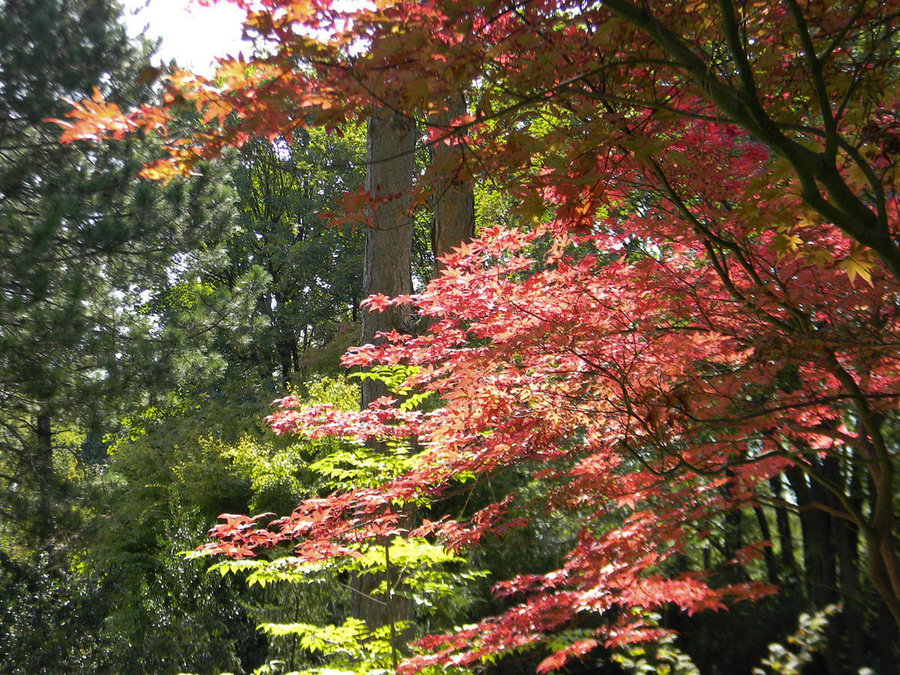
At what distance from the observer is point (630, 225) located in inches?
103

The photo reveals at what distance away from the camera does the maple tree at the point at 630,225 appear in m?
1.53

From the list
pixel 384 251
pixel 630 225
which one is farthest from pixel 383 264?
pixel 630 225

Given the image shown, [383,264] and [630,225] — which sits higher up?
[383,264]

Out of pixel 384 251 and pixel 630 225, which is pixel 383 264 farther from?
pixel 630 225

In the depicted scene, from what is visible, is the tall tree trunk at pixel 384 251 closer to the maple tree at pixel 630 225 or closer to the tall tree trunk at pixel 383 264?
the tall tree trunk at pixel 383 264

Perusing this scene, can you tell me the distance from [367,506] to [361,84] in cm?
213

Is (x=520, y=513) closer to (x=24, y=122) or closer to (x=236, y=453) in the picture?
(x=236, y=453)

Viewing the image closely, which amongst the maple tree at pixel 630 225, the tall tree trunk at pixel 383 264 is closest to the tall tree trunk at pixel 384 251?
the tall tree trunk at pixel 383 264

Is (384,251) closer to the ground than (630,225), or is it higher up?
higher up

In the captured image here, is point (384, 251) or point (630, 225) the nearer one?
point (630, 225)

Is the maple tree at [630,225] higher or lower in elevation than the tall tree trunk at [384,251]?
lower

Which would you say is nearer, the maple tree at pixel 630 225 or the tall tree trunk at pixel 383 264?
the maple tree at pixel 630 225

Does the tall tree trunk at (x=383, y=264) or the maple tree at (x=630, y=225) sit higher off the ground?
the tall tree trunk at (x=383, y=264)

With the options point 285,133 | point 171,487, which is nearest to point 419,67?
point 285,133
